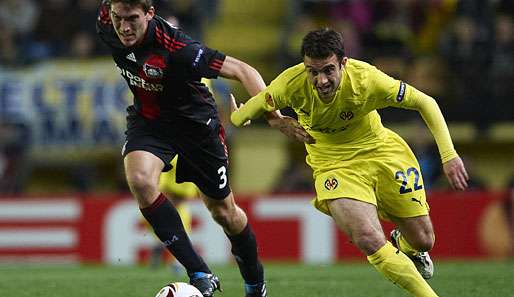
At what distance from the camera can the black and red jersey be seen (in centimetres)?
760

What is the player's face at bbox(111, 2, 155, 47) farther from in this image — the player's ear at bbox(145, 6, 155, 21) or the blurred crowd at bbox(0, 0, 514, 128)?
the blurred crowd at bbox(0, 0, 514, 128)

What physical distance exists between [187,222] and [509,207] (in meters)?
4.13

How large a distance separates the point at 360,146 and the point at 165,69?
141cm

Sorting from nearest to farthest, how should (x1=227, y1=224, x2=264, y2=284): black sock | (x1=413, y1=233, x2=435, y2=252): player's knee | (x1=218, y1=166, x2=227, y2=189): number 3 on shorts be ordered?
1. (x1=218, y1=166, x2=227, y2=189): number 3 on shorts
2. (x1=227, y1=224, x2=264, y2=284): black sock
3. (x1=413, y1=233, x2=435, y2=252): player's knee

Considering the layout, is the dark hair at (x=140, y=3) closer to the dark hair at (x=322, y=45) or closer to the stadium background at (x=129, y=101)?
the dark hair at (x=322, y=45)

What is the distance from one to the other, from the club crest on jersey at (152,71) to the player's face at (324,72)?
97cm

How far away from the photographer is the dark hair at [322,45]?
23.7 feet

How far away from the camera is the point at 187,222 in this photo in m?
12.4

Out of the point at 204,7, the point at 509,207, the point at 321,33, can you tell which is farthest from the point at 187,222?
the point at 204,7

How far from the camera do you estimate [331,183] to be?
7.64 meters

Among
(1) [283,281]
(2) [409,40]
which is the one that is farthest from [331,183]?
(2) [409,40]

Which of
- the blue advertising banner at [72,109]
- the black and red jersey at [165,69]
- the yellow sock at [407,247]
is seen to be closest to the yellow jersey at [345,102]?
the black and red jersey at [165,69]

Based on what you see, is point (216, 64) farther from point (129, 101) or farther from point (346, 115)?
point (129, 101)

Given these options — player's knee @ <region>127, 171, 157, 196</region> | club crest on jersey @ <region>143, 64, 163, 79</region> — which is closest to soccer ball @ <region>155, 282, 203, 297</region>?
player's knee @ <region>127, 171, 157, 196</region>
